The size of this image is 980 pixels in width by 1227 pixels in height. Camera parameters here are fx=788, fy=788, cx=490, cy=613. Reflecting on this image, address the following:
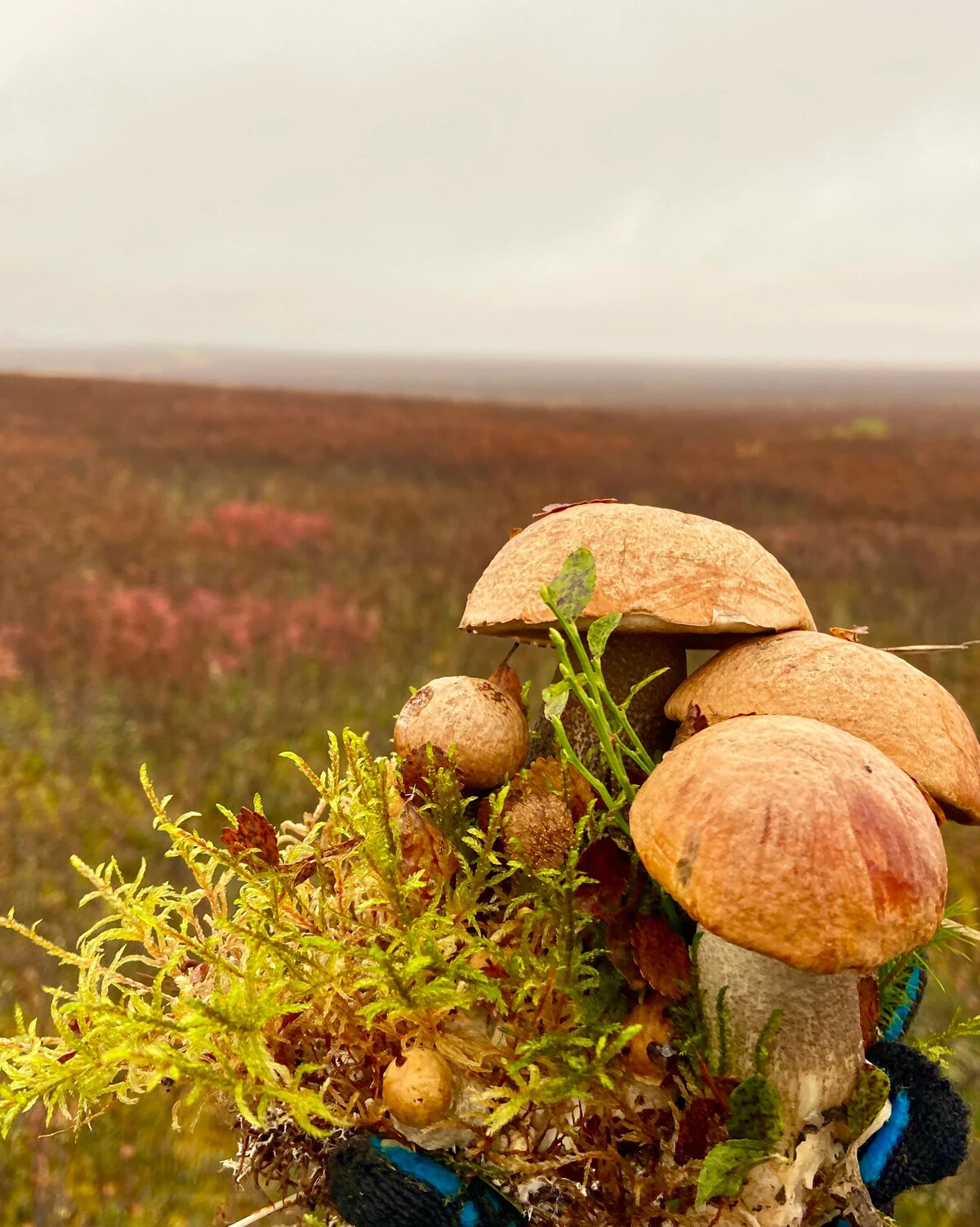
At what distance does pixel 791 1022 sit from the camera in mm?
1220

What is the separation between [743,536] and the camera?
1.52 m

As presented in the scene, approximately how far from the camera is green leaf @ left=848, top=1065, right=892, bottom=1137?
1.28 metres

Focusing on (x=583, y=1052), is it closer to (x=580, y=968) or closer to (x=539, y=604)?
(x=580, y=968)

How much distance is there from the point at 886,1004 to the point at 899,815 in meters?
0.85

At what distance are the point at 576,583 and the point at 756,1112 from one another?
87cm

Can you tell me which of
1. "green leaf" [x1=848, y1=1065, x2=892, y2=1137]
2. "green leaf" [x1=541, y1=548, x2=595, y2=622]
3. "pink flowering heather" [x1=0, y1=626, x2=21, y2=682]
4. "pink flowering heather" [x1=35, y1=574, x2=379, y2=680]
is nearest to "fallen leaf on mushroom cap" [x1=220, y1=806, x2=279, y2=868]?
"green leaf" [x1=541, y1=548, x2=595, y2=622]

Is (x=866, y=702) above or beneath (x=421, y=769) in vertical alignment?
above

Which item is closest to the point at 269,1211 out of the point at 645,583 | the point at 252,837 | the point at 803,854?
the point at 252,837

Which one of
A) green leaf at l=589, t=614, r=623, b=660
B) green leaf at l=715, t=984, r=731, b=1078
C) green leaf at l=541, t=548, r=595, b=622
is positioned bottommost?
green leaf at l=715, t=984, r=731, b=1078

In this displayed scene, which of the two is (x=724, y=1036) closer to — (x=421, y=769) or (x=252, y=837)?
(x=421, y=769)

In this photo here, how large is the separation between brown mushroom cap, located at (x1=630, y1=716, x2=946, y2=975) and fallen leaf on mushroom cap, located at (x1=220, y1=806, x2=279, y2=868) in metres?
0.74

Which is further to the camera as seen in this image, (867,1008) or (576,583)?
(867,1008)

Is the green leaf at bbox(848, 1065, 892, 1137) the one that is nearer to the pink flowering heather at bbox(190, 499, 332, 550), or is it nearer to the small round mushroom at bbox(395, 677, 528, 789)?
the small round mushroom at bbox(395, 677, 528, 789)

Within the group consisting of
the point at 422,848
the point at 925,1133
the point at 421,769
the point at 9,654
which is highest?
the point at 421,769
